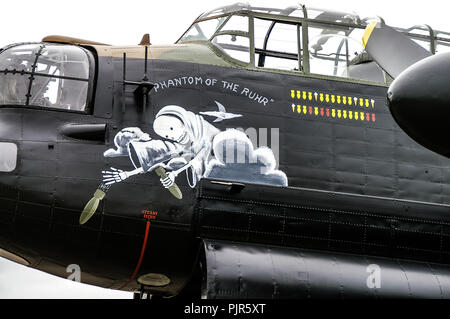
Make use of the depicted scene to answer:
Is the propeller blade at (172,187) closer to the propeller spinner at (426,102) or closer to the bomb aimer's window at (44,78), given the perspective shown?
the bomb aimer's window at (44,78)

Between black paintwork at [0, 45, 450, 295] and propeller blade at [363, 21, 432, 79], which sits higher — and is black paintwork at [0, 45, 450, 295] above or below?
below

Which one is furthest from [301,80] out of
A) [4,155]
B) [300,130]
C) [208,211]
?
[4,155]

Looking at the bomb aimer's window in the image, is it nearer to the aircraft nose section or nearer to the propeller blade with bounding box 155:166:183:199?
the propeller blade with bounding box 155:166:183:199

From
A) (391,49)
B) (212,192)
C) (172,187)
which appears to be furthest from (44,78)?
(391,49)

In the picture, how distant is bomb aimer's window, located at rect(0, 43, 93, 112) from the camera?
37.1 feet

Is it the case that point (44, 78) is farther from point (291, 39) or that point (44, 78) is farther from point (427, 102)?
point (427, 102)

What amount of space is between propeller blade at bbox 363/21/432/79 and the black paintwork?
185 centimetres

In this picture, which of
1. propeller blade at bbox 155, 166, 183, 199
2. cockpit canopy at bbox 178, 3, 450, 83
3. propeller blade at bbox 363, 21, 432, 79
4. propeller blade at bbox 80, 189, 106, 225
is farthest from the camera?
cockpit canopy at bbox 178, 3, 450, 83

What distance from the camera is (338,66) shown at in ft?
42.1

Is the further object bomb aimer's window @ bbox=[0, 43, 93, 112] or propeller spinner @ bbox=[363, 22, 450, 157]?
bomb aimer's window @ bbox=[0, 43, 93, 112]

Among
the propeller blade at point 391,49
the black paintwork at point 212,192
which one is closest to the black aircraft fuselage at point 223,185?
the black paintwork at point 212,192

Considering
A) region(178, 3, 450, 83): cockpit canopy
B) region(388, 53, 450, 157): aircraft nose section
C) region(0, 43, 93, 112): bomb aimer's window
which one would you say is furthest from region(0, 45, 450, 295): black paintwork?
region(388, 53, 450, 157): aircraft nose section

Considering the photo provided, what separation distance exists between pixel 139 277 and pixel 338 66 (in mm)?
4734

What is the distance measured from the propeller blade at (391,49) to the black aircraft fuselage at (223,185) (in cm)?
184
